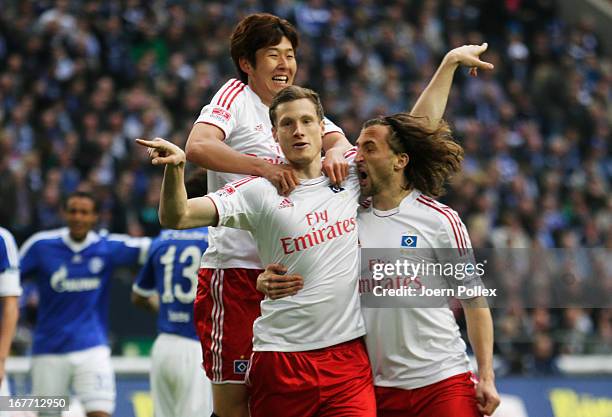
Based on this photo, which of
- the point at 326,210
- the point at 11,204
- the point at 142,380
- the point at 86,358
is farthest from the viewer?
the point at 11,204

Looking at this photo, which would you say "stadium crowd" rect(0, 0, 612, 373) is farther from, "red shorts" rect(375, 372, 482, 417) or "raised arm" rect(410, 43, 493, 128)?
"red shorts" rect(375, 372, 482, 417)

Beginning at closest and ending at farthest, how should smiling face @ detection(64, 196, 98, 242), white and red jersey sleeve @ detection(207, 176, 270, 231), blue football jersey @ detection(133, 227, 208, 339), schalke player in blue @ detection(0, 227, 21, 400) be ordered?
white and red jersey sleeve @ detection(207, 176, 270, 231)
schalke player in blue @ detection(0, 227, 21, 400)
blue football jersey @ detection(133, 227, 208, 339)
smiling face @ detection(64, 196, 98, 242)

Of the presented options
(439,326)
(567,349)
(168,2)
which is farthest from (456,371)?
(168,2)

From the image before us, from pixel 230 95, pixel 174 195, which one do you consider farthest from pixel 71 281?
pixel 174 195

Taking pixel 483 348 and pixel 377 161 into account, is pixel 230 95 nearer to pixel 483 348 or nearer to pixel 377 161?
pixel 377 161

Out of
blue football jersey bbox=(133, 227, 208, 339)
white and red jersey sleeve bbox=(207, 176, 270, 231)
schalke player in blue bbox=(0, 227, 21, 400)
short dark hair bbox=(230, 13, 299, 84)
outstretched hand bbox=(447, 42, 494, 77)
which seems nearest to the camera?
white and red jersey sleeve bbox=(207, 176, 270, 231)

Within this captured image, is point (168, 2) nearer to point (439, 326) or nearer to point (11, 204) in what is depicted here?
point (11, 204)

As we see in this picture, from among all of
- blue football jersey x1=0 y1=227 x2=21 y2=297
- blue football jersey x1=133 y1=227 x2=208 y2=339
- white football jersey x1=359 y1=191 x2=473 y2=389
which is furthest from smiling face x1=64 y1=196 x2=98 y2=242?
white football jersey x1=359 y1=191 x2=473 y2=389

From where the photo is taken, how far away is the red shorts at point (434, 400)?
546 cm

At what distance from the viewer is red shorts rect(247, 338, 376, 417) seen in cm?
539

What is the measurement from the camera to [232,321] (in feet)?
19.9

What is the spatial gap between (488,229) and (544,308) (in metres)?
2.67

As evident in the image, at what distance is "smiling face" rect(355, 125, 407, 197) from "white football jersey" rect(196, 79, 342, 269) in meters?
0.48

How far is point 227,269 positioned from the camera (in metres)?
6.10
